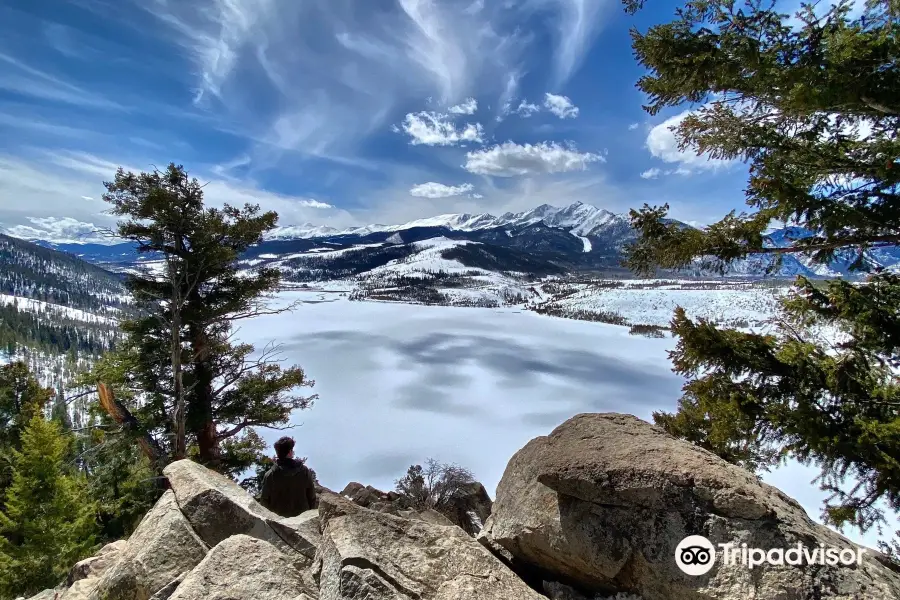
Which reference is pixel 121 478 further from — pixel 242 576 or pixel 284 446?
pixel 242 576

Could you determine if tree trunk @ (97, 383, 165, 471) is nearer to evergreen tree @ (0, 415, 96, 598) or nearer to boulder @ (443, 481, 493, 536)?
evergreen tree @ (0, 415, 96, 598)

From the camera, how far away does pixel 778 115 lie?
623 centimetres

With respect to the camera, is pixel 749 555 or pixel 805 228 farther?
pixel 805 228

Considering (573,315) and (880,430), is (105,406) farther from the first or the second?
(573,315)

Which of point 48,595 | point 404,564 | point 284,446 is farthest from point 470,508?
point 404,564

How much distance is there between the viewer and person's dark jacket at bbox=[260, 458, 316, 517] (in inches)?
292

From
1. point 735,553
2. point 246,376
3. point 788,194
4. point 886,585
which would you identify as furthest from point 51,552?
point 788,194

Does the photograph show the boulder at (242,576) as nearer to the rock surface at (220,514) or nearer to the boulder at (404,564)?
the boulder at (404,564)

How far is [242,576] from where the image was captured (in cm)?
439

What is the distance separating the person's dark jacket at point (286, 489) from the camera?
742 centimetres

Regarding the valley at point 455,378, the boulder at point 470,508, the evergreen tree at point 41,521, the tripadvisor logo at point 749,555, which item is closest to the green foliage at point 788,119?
the valley at point 455,378

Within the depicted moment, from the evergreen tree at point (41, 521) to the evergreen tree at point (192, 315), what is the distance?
5.54 m

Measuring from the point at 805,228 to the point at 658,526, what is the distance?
181 inches

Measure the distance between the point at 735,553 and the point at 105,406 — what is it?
14.4 m
